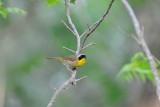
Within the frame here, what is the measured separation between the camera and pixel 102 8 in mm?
8914

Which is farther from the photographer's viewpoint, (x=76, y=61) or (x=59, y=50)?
(x=59, y=50)

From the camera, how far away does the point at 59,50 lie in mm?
10531

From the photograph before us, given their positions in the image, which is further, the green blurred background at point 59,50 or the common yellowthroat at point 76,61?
the green blurred background at point 59,50

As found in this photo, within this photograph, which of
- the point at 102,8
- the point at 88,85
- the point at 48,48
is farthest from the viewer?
the point at 88,85

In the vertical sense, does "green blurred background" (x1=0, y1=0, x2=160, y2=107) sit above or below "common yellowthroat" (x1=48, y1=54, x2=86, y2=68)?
above

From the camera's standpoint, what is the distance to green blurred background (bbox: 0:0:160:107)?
9773 millimetres

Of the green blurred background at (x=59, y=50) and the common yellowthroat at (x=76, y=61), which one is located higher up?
the green blurred background at (x=59, y=50)

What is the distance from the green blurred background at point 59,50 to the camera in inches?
385

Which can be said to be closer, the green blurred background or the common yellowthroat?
the common yellowthroat

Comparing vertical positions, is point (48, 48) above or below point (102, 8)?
above

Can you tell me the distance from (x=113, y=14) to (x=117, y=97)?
1.91 m

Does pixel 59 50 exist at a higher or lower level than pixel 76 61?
higher

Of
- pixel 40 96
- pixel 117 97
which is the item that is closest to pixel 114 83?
pixel 117 97

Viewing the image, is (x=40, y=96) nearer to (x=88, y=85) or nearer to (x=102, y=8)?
(x=88, y=85)
